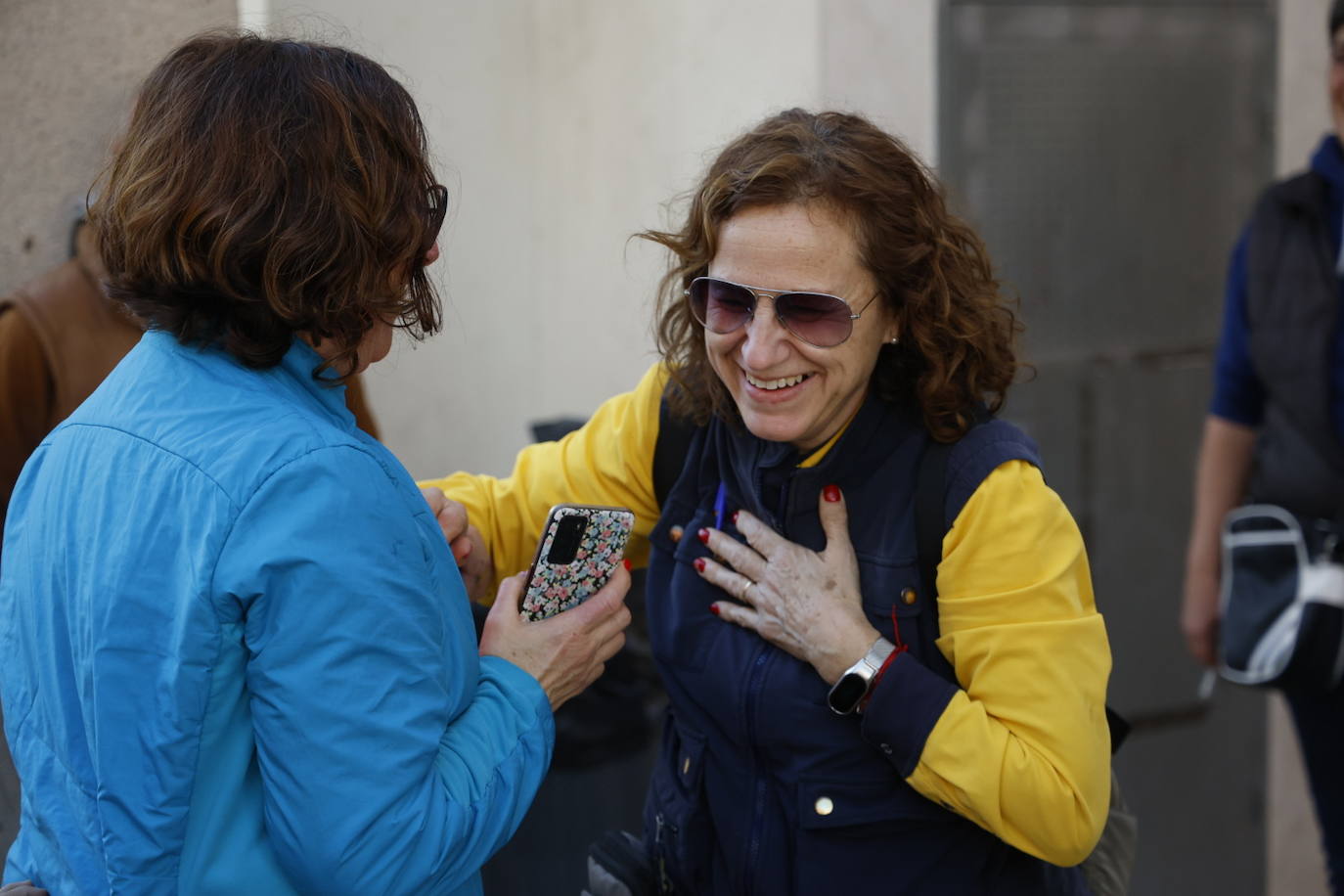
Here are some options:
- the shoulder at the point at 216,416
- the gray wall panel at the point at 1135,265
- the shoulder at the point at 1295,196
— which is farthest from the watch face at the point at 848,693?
the gray wall panel at the point at 1135,265

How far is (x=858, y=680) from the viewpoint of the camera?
1.78 m

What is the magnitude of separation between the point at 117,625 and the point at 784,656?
2.96 feet

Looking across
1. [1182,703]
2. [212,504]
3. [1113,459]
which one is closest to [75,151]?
[212,504]

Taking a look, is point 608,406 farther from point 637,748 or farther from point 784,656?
point 637,748

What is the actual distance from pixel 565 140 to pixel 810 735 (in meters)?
2.60

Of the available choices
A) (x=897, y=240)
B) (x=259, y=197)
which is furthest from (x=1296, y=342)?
(x=259, y=197)

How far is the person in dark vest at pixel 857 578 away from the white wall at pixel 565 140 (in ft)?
4.88

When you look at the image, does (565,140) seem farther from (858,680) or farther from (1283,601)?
(858,680)

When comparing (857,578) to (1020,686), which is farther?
(857,578)

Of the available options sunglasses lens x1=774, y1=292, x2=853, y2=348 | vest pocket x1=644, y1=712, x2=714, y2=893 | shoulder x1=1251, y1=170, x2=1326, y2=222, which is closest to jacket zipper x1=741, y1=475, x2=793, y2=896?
vest pocket x1=644, y1=712, x2=714, y2=893

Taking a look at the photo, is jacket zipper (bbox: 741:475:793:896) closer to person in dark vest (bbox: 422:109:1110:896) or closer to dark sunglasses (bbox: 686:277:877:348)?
person in dark vest (bbox: 422:109:1110:896)

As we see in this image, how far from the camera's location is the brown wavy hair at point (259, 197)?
138 cm

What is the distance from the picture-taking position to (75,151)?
2.34m

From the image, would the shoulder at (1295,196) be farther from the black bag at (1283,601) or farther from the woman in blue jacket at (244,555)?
the woman in blue jacket at (244,555)
